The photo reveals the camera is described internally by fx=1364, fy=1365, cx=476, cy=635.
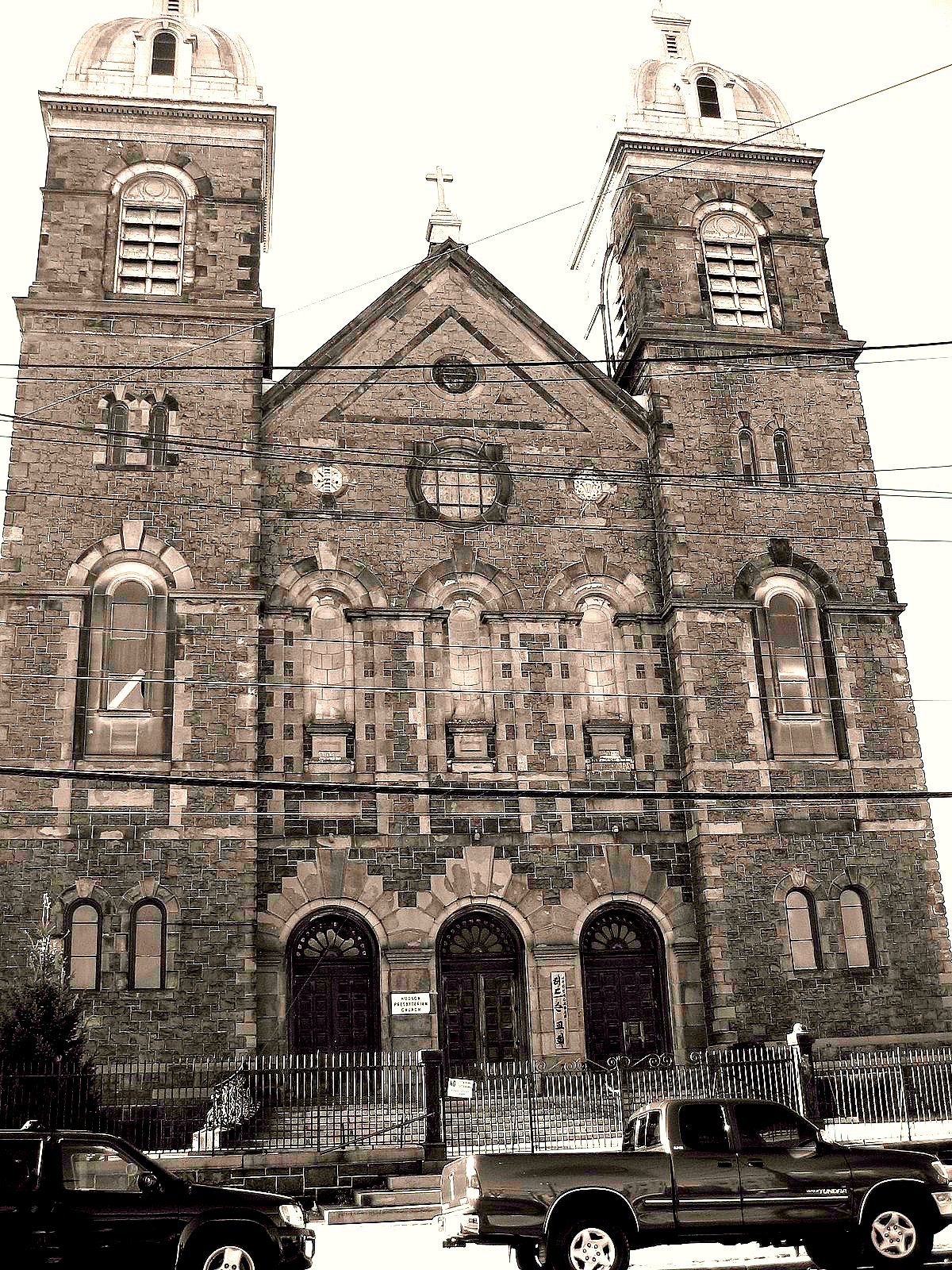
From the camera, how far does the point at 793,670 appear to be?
27.1 metres

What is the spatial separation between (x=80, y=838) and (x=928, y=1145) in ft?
47.0

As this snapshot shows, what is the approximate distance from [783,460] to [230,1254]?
20.9m

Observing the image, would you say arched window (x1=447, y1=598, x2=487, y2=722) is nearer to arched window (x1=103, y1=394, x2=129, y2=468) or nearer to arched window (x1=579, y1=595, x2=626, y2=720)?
arched window (x1=579, y1=595, x2=626, y2=720)

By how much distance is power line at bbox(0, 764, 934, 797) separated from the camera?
19203 millimetres

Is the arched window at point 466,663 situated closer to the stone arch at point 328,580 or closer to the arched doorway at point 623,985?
the stone arch at point 328,580

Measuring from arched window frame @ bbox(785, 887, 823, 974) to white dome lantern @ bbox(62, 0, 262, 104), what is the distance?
2012 centimetres

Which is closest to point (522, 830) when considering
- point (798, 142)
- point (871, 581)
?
point (871, 581)

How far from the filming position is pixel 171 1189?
12.2 m

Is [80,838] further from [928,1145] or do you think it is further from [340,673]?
[928,1145]

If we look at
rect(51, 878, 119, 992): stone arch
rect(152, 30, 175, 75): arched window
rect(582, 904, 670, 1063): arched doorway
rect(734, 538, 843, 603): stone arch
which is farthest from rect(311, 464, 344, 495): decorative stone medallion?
rect(152, 30, 175, 75): arched window

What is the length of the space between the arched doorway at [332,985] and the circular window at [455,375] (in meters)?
11.1

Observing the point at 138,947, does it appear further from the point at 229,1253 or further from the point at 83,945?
the point at 229,1253

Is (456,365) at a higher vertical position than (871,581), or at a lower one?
higher

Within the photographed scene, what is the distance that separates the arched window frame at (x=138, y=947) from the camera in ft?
75.2
